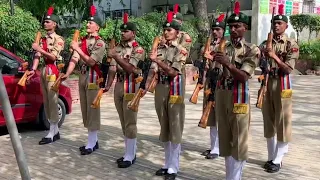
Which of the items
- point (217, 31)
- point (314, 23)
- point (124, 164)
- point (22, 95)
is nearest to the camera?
point (124, 164)

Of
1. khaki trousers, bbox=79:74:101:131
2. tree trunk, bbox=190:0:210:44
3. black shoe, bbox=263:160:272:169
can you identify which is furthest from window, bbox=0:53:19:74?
tree trunk, bbox=190:0:210:44

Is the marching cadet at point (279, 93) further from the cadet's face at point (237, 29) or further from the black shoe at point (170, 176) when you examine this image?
the black shoe at point (170, 176)

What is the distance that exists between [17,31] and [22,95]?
3409 millimetres

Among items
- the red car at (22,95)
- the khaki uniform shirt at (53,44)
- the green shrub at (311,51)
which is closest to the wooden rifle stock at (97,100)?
the khaki uniform shirt at (53,44)

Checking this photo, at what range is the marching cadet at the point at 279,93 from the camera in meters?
4.92

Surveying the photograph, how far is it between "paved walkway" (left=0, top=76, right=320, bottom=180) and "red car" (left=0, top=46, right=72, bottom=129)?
1.02 ft

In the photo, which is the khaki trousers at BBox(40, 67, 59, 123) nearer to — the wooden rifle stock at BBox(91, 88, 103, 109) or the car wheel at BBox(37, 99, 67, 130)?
the car wheel at BBox(37, 99, 67, 130)

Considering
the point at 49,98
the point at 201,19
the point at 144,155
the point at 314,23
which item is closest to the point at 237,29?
the point at 144,155

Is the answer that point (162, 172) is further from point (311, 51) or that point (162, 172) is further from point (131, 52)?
point (311, 51)

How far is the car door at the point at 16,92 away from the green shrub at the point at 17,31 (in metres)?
2.99

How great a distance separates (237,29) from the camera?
13.2ft

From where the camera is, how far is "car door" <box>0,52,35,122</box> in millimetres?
6594

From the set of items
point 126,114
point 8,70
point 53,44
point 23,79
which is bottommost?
point 126,114

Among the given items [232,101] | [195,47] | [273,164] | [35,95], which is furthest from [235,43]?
[195,47]
